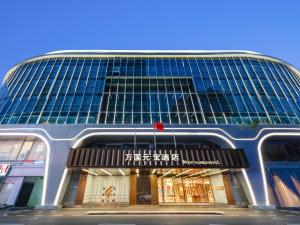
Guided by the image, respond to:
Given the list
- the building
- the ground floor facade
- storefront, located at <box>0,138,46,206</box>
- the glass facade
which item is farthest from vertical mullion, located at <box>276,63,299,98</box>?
storefront, located at <box>0,138,46,206</box>

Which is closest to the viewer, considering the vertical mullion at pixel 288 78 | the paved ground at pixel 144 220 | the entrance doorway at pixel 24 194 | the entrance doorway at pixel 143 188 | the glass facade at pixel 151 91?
the paved ground at pixel 144 220

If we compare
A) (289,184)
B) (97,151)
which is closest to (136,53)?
(97,151)

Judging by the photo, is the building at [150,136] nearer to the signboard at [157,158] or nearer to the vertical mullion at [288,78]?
the signboard at [157,158]

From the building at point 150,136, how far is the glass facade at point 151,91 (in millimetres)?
155

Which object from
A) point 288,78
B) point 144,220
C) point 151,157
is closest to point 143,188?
point 151,157

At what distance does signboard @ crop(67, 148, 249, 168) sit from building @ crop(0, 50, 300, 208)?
97 mm

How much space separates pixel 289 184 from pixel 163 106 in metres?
16.0

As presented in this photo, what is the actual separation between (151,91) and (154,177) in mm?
12039

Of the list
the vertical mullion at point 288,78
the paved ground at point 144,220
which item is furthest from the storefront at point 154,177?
the vertical mullion at point 288,78

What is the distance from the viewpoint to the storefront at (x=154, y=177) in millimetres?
19250

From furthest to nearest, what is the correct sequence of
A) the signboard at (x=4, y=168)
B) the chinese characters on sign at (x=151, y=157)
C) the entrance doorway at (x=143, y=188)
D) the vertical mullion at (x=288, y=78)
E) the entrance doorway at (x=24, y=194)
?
the vertical mullion at (x=288, y=78)
the entrance doorway at (x=143, y=188)
the signboard at (x=4, y=168)
the chinese characters on sign at (x=151, y=157)
the entrance doorway at (x=24, y=194)

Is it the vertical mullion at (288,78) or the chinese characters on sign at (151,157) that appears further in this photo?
the vertical mullion at (288,78)

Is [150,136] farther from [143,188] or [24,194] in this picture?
[24,194]

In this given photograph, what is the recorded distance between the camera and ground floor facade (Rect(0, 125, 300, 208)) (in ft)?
63.4
